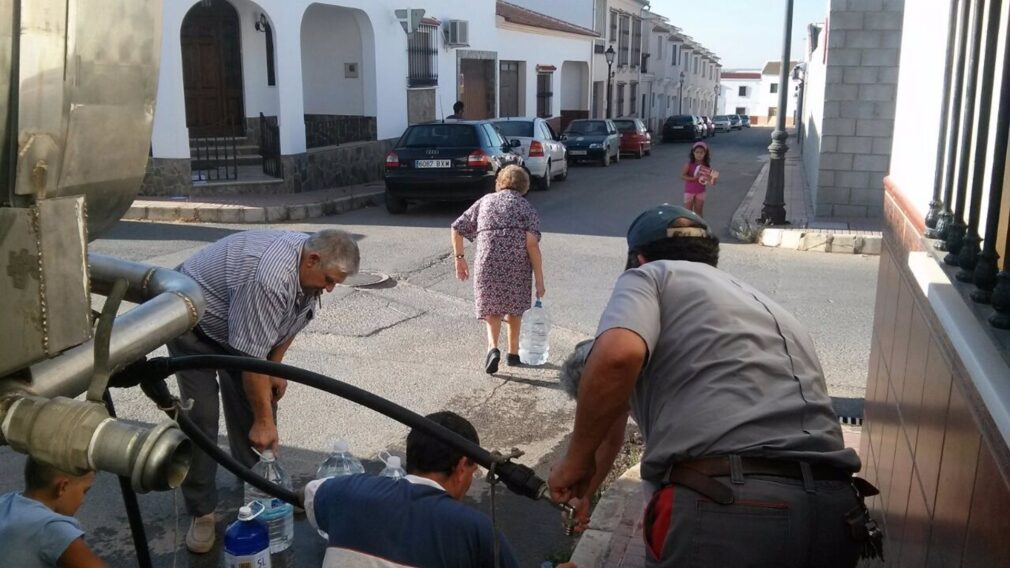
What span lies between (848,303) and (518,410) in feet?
15.4

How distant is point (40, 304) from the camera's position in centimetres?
121

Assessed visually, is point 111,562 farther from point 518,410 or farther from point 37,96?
point 37,96

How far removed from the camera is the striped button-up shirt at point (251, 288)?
4.02 metres

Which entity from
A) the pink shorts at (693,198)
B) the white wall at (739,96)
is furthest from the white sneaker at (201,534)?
the white wall at (739,96)

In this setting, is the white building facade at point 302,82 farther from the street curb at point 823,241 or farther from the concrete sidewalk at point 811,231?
the street curb at point 823,241

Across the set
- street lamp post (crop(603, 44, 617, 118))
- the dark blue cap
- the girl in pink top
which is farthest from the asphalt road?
street lamp post (crop(603, 44, 617, 118))

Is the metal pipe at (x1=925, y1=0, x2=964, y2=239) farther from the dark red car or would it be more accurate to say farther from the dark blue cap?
the dark red car

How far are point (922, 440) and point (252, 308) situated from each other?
2711 mm

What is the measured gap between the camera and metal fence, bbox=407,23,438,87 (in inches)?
870

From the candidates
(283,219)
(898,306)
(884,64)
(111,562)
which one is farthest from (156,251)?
(884,64)

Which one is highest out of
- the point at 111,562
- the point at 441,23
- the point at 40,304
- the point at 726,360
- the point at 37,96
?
the point at 441,23

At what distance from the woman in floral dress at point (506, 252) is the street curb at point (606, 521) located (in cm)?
221

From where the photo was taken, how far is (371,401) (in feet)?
6.06

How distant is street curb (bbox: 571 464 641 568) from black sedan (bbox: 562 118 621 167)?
23135mm
